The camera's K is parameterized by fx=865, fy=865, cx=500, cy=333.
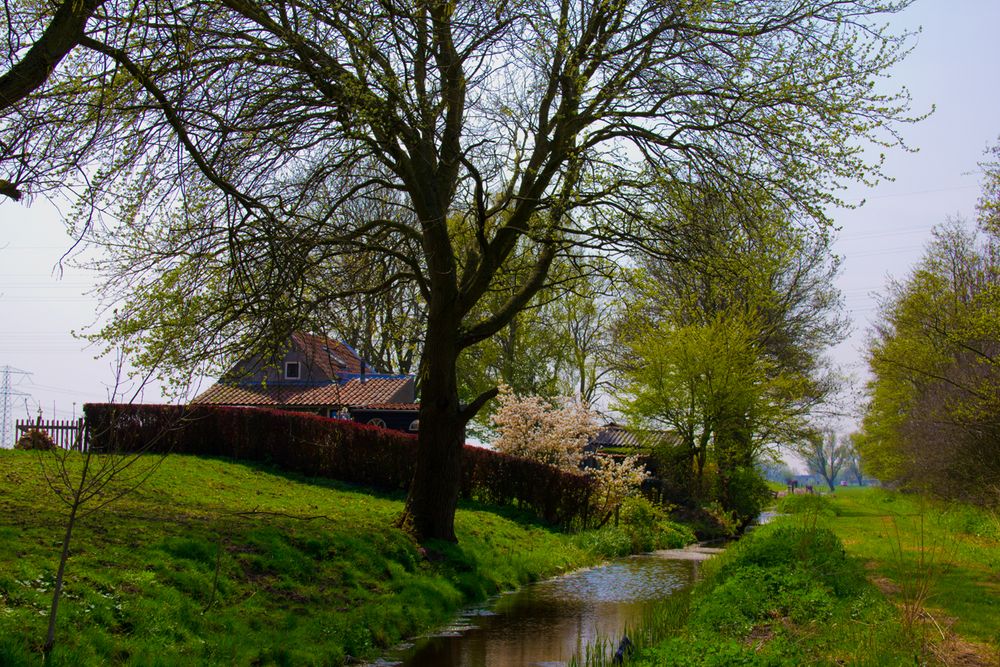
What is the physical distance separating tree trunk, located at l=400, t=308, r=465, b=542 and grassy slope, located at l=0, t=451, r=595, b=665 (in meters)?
0.59

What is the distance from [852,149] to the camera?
13.0 meters

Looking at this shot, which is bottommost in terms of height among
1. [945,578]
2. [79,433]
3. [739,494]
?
[945,578]

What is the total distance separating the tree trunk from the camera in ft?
51.6

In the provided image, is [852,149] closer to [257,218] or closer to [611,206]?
[611,206]

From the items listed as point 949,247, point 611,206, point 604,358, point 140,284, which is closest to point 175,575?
point 140,284

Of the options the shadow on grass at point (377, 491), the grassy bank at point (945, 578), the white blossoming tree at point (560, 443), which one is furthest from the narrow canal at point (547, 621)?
the white blossoming tree at point (560, 443)

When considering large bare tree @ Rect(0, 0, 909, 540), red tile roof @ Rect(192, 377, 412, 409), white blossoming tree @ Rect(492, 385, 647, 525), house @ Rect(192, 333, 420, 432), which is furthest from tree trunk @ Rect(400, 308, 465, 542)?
red tile roof @ Rect(192, 377, 412, 409)

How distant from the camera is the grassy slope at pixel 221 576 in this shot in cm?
770

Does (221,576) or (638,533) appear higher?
(221,576)

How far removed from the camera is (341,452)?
2336 cm

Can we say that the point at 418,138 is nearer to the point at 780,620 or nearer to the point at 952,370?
the point at 780,620

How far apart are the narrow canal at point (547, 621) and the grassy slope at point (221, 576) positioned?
519 millimetres

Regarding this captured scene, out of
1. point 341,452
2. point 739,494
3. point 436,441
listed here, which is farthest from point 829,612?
point 739,494

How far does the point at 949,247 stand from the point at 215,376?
2473 cm
